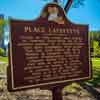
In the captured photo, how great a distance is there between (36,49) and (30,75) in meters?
0.50

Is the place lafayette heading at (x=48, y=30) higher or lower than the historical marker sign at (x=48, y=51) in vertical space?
higher

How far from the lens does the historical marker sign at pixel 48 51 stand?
197 inches

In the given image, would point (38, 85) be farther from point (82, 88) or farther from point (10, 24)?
point (82, 88)

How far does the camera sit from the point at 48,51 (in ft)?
18.0

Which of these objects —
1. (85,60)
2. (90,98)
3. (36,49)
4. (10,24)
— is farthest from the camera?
(90,98)

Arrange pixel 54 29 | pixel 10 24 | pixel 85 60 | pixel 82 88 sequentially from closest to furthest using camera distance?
pixel 10 24, pixel 54 29, pixel 85 60, pixel 82 88

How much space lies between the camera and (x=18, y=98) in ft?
24.5

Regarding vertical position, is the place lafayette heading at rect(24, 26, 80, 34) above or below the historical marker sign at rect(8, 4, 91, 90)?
above

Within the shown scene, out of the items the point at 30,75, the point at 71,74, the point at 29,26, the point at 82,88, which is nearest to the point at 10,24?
the point at 29,26

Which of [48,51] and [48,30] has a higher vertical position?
[48,30]

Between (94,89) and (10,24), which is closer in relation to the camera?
(10,24)

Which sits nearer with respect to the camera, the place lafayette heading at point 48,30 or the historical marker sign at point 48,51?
the historical marker sign at point 48,51

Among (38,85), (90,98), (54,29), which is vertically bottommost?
(90,98)

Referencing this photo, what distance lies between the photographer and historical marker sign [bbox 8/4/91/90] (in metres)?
5.01
